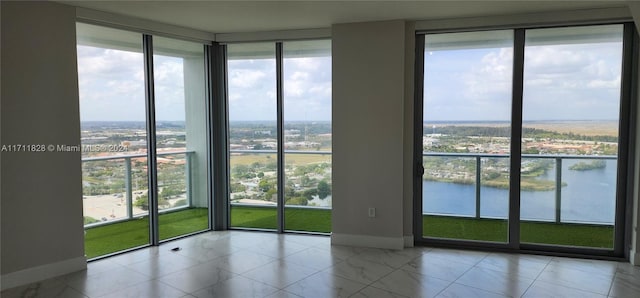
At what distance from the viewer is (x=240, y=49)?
5.50 meters

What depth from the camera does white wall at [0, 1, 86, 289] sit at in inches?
142

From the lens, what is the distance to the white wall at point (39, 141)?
11.8 feet

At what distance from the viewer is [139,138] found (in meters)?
4.82

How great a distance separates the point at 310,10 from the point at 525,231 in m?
3.31

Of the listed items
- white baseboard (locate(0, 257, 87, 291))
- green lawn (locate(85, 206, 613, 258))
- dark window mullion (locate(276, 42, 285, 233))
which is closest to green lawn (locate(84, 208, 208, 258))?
green lawn (locate(85, 206, 613, 258))

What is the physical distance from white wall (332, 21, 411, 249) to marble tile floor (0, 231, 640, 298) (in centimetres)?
33

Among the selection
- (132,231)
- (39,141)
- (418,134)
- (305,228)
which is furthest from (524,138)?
(39,141)

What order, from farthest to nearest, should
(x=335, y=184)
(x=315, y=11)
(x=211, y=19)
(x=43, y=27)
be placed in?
(x=335, y=184) → (x=211, y=19) → (x=315, y=11) → (x=43, y=27)

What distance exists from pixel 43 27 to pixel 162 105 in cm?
150

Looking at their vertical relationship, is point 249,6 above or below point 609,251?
above

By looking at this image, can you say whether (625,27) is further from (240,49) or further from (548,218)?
(240,49)

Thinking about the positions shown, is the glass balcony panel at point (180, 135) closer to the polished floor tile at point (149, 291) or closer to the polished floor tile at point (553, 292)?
the polished floor tile at point (149, 291)

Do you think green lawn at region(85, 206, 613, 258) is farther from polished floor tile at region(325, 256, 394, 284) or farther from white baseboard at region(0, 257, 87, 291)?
polished floor tile at region(325, 256, 394, 284)

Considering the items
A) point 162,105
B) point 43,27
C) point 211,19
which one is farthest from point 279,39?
point 43,27
